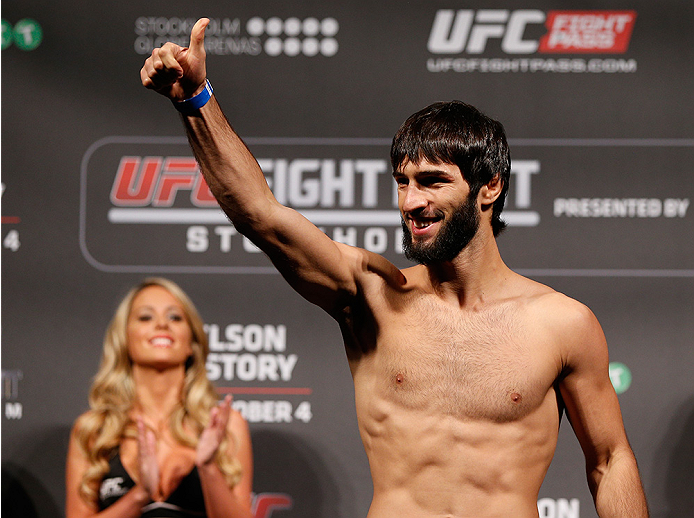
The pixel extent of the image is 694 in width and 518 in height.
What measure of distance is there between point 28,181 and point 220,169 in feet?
7.16

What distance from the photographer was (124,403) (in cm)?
304

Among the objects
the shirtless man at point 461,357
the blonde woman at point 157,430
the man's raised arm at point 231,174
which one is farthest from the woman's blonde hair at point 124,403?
the man's raised arm at point 231,174

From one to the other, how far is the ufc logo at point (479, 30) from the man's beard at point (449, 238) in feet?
5.72

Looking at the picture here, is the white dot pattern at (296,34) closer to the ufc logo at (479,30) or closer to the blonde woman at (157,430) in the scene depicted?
the ufc logo at (479,30)

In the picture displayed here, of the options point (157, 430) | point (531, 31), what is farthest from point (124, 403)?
point (531, 31)

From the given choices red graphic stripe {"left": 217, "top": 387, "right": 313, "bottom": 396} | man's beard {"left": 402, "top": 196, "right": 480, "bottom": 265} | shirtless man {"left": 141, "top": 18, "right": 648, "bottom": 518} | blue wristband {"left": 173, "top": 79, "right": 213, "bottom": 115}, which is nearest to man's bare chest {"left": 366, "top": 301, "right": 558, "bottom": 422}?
shirtless man {"left": 141, "top": 18, "right": 648, "bottom": 518}

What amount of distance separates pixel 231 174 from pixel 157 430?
1.83 m

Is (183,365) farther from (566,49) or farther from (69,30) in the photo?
(566,49)

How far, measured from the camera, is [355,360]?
74.4 inches

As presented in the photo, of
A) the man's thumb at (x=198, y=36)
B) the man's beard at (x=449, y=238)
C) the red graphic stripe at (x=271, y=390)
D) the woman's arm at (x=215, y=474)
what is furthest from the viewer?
the red graphic stripe at (x=271, y=390)

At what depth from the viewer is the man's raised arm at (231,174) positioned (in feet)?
4.82

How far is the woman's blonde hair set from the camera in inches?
115

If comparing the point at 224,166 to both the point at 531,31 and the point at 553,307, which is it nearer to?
the point at 553,307

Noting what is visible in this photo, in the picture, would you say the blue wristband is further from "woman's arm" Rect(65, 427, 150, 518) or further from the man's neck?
"woman's arm" Rect(65, 427, 150, 518)
